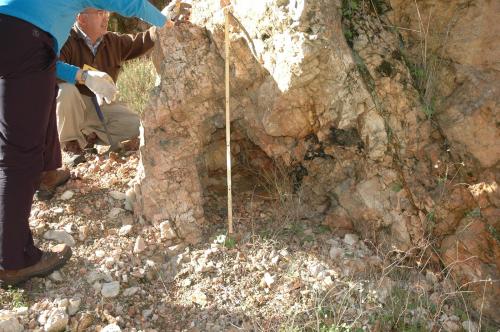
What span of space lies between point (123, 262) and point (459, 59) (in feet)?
7.58

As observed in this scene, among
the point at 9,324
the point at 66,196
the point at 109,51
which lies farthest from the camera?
the point at 109,51

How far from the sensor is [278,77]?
9.26 feet

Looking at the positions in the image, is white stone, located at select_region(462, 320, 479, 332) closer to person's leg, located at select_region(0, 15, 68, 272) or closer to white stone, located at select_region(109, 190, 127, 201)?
white stone, located at select_region(109, 190, 127, 201)

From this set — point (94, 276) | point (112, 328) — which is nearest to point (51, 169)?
point (94, 276)

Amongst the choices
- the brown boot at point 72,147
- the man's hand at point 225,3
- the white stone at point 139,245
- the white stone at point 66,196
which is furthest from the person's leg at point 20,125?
the brown boot at point 72,147

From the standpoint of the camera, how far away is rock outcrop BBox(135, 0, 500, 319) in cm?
279

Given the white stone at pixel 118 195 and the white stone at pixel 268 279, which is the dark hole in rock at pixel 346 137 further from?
the white stone at pixel 118 195

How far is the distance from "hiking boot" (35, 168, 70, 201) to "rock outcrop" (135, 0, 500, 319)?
0.82 m

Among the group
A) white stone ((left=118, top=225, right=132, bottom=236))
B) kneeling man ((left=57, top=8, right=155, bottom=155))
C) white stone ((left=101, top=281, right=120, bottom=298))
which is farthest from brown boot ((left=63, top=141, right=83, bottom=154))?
white stone ((left=101, top=281, right=120, bottom=298))

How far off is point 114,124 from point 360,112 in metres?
2.28

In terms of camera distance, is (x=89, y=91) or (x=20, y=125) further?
(x=89, y=91)

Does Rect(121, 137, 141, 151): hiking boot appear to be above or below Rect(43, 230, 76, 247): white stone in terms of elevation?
above

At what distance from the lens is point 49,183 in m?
3.50

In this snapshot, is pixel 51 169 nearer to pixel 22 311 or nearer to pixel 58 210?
pixel 58 210
